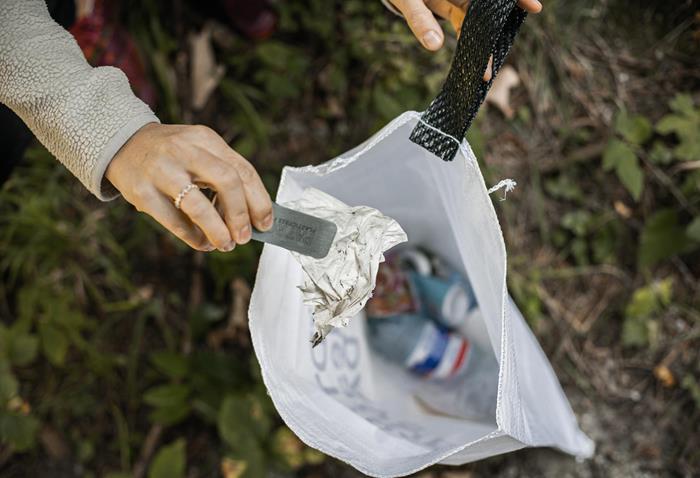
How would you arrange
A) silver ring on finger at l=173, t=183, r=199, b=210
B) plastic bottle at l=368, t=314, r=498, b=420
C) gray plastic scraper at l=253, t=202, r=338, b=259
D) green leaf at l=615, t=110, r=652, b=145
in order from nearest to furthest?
silver ring on finger at l=173, t=183, r=199, b=210, gray plastic scraper at l=253, t=202, r=338, b=259, plastic bottle at l=368, t=314, r=498, b=420, green leaf at l=615, t=110, r=652, b=145

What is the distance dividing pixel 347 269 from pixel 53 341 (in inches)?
36.8

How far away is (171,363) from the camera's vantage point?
1.37 meters

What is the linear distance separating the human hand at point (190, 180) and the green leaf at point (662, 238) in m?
1.15

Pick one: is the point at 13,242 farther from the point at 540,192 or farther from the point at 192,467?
A: the point at 540,192

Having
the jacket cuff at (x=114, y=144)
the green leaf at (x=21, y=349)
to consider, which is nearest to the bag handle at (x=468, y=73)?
the jacket cuff at (x=114, y=144)

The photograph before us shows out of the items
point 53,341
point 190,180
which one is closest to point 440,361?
point 190,180

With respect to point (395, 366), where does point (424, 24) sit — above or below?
above

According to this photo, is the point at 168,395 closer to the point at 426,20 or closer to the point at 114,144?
the point at 114,144

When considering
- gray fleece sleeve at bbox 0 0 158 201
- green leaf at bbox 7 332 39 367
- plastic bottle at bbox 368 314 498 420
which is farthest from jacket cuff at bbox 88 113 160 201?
green leaf at bbox 7 332 39 367

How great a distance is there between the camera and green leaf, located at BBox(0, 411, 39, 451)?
4.10 ft

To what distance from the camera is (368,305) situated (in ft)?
4.11

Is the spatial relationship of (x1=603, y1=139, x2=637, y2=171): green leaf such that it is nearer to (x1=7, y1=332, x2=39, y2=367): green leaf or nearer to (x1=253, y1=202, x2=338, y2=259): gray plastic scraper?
(x1=253, y1=202, x2=338, y2=259): gray plastic scraper

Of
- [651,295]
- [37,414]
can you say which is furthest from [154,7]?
[651,295]

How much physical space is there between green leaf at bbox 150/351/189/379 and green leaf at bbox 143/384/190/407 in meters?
0.03
